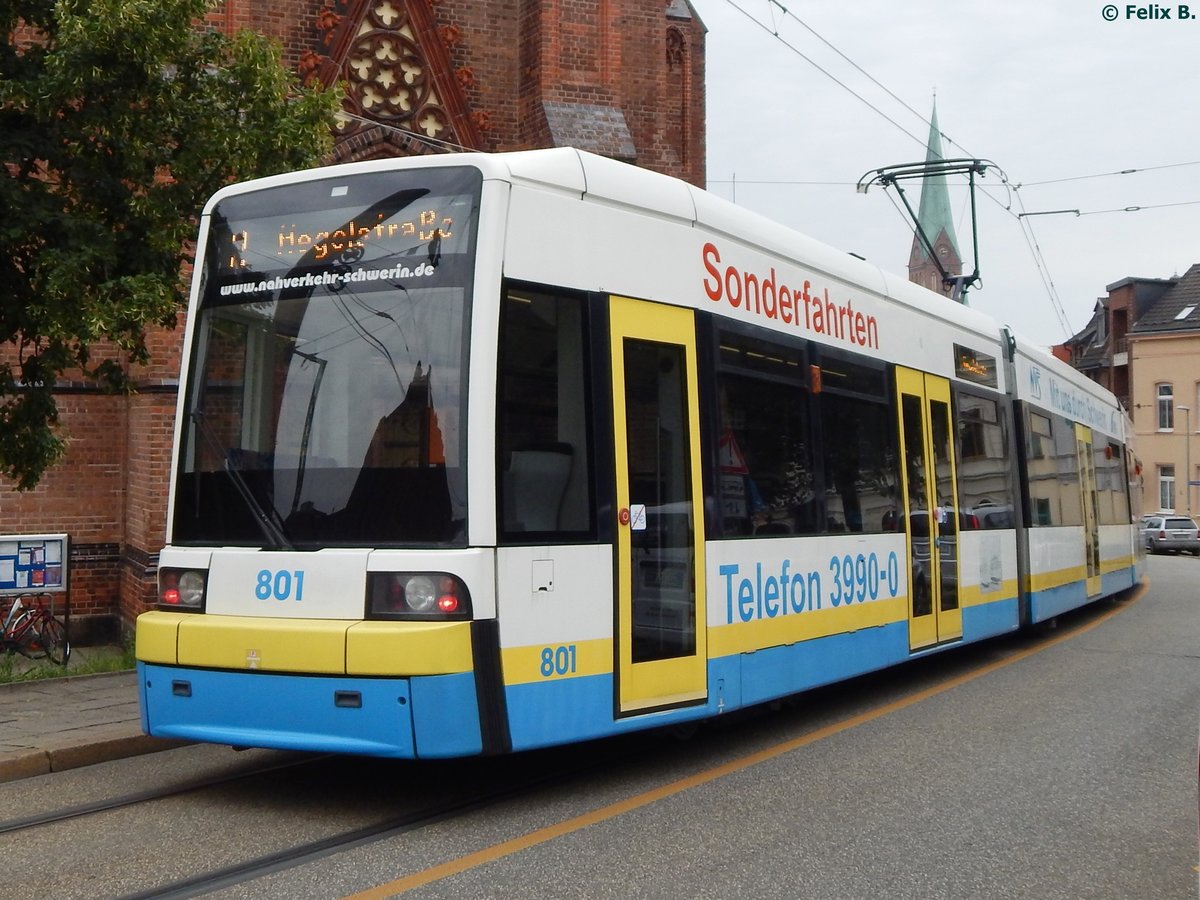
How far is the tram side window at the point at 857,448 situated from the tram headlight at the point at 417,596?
3.73m

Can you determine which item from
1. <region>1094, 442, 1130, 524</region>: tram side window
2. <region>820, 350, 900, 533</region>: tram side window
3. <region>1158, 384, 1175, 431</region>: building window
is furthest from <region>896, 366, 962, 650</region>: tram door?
<region>1158, 384, 1175, 431</region>: building window

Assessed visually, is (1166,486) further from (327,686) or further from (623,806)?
(327,686)

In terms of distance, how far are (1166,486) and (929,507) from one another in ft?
182

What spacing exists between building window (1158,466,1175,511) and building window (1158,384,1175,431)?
1854mm

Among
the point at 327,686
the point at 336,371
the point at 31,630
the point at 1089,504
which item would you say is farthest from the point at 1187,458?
the point at 327,686

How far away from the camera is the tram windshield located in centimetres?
628

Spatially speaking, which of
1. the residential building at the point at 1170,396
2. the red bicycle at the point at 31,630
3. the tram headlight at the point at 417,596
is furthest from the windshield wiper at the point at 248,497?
the residential building at the point at 1170,396

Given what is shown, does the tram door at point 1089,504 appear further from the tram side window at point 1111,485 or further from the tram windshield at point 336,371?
the tram windshield at point 336,371

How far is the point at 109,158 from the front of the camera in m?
9.53

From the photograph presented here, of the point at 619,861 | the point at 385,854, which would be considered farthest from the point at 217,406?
the point at 619,861

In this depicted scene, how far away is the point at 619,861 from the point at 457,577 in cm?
139

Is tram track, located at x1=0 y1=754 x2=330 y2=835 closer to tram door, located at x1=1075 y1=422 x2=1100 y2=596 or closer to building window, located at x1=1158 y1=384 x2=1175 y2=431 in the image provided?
tram door, located at x1=1075 y1=422 x2=1100 y2=596

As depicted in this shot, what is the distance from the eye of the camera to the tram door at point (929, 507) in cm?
1055

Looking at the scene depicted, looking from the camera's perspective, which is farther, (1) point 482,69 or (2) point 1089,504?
(2) point 1089,504
